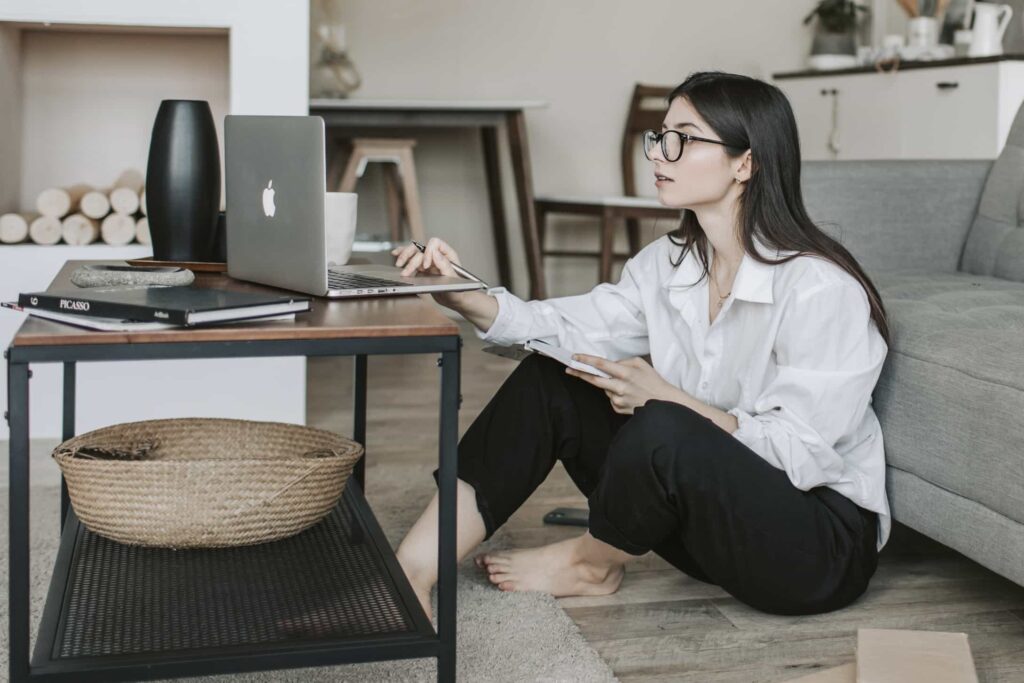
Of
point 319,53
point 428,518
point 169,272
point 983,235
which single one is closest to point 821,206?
point 983,235

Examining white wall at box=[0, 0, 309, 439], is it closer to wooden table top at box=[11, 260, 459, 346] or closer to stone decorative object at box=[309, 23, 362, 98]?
stone decorative object at box=[309, 23, 362, 98]

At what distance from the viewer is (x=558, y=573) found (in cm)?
188

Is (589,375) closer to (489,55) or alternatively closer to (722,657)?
(722,657)

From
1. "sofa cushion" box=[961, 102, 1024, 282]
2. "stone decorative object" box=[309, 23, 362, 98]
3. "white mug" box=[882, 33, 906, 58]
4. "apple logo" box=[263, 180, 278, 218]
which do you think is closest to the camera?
"apple logo" box=[263, 180, 278, 218]

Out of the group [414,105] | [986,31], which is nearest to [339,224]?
[414,105]

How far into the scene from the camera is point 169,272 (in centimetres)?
154

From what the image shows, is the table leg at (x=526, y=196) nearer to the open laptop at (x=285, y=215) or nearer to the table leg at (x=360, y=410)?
the table leg at (x=360, y=410)

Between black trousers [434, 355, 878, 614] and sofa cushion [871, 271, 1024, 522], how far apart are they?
0.14m

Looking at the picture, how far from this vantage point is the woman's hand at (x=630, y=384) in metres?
1.68

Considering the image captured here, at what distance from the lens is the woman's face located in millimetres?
1695

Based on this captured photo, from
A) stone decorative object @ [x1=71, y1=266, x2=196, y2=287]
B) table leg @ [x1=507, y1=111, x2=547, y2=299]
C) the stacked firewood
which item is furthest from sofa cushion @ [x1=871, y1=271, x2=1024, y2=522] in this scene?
table leg @ [x1=507, y1=111, x2=547, y2=299]

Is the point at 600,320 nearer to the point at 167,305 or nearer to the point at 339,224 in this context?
the point at 339,224

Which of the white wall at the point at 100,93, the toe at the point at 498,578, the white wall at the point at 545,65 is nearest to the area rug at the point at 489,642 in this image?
the toe at the point at 498,578

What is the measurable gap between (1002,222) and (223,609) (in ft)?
5.98
